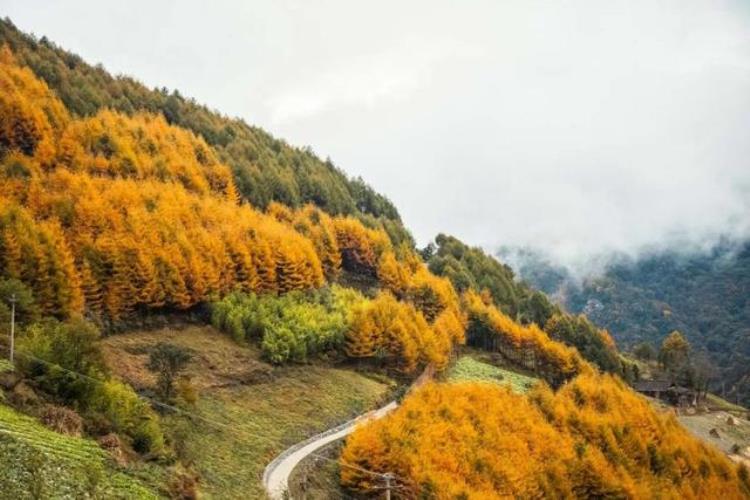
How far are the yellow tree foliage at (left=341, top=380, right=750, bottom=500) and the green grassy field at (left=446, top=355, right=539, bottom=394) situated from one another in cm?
1237

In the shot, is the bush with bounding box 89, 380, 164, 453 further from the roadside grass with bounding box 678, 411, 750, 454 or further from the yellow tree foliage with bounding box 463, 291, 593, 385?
the roadside grass with bounding box 678, 411, 750, 454

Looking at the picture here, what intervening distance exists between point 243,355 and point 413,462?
26797mm

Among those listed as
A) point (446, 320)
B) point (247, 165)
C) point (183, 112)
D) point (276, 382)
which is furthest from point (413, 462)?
point (183, 112)

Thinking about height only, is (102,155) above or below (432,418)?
above

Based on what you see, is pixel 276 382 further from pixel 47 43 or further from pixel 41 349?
pixel 47 43

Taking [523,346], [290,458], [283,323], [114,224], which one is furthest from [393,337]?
[523,346]

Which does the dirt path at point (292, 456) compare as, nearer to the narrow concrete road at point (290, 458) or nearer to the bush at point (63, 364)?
the narrow concrete road at point (290, 458)

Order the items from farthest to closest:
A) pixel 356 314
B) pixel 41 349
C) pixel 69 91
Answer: pixel 69 91
pixel 356 314
pixel 41 349

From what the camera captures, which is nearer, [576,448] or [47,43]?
[576,448]

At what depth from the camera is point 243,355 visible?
2788 inches

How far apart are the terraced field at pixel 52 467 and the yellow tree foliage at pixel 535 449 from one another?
72.1 ft

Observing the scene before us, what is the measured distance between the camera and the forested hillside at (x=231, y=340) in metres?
42.1

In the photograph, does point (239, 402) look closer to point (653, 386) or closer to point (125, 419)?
point (125, 419)

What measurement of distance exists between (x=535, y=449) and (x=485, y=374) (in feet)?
134
